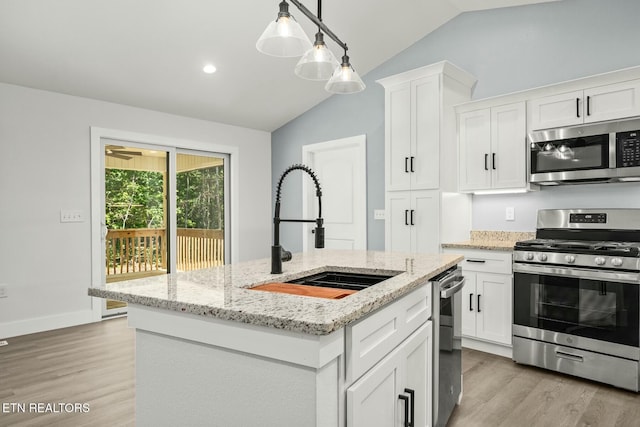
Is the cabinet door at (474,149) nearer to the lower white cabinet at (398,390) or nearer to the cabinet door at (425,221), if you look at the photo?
the cabinet door at (425,221)

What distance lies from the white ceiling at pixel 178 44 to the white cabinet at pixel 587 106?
1.04 meters

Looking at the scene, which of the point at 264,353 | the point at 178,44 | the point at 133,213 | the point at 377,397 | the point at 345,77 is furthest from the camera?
the point at 133,213

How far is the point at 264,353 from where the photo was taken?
3.69 ft

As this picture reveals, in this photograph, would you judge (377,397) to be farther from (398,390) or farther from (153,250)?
(153,250)

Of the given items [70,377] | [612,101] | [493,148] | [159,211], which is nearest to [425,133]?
[493,148]

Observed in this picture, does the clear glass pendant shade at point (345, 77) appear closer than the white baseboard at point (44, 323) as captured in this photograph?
Yes

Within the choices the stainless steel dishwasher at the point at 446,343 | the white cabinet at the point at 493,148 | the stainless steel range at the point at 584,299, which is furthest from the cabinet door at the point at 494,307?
the stainless steel dishwasher at the point at 446,343

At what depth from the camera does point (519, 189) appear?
3.45m

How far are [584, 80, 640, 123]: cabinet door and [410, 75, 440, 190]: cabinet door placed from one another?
1.15 m

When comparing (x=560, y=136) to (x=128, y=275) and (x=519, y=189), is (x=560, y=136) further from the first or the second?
(x=128, y=275)

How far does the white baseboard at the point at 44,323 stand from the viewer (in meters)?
3.70

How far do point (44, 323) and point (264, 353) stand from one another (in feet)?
12.5

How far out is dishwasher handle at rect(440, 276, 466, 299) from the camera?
1985 mm

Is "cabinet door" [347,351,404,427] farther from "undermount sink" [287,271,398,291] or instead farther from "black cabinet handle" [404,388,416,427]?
"undermount sink" [287,271,398,291]
